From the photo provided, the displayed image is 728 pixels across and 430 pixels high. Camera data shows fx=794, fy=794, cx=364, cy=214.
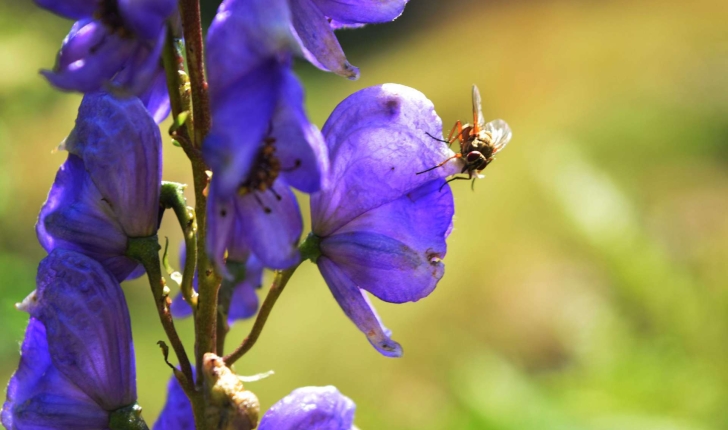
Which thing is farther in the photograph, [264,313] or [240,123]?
[264,313]

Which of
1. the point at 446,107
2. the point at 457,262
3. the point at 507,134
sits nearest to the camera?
the point at 507,134

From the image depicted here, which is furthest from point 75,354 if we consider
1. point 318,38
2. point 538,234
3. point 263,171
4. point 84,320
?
point 538,234

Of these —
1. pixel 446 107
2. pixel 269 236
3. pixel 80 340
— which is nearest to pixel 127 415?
pixel 80 340

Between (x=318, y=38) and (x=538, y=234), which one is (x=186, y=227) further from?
(x=538, y=234)

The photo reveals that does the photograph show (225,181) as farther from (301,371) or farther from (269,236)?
(301,371)

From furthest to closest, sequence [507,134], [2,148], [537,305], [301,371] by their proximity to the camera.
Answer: [537,305] < [301,371] < [2,148] < [507,134]

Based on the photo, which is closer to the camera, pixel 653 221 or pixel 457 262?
pixel 653 221

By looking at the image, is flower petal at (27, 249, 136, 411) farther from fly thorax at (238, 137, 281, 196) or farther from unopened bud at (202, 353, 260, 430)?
fly thorax at (238, 137, 281, 196)

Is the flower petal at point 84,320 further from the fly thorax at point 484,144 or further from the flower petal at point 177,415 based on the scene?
the fly thorax at point 484,144
